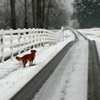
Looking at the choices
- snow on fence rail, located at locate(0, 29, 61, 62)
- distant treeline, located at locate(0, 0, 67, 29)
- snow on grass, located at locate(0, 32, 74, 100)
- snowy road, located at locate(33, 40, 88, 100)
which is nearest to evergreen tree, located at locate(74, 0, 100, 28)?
distant treeline, located at locate(0, 0, 67, 29)

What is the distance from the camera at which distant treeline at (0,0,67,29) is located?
3835 cm

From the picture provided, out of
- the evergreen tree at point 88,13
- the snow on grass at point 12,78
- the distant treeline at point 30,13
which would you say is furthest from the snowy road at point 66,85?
the evergreen tree at point 88,13

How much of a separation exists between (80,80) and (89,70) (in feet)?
6.20

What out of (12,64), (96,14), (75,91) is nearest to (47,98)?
(75,91)

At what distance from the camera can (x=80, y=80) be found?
8.31m

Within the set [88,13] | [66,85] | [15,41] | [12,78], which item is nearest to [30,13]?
[88,13]

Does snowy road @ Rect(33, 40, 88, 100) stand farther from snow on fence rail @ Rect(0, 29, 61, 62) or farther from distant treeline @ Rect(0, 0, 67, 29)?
distant treeline @ Rect(0, 0, 67, 29)

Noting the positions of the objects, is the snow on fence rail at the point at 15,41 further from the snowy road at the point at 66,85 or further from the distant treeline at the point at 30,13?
the distant treeline at the point at 30,13

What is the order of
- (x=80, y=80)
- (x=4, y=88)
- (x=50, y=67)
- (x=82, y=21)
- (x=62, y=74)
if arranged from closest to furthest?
(x=4, y=88) → (x=80, y=80) → (x=62, y=74) → (x=50, y=67) → (x=82, y=21)

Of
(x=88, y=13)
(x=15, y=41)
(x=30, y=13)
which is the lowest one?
(x=15, y=41)

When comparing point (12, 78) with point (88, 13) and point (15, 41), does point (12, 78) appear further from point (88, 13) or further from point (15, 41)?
point (88, 13)

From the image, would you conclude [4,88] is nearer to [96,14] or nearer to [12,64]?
[12,64]

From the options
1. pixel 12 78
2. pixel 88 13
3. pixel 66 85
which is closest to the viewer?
pixel 66 85

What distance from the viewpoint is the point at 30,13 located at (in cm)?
6769
